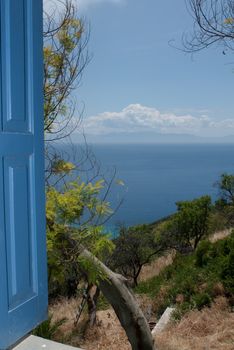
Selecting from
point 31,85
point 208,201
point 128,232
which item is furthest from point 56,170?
point 208,201

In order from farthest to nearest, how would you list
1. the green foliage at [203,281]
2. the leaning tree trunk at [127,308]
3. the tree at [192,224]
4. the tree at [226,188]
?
the tree at [226,188] → the tree at [192,224] → the green foliage at [203,281] → the leaning tree trunk at [127,308]

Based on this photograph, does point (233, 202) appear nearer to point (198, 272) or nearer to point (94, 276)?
point (198, 272)

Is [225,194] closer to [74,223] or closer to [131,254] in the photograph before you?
[131,254]

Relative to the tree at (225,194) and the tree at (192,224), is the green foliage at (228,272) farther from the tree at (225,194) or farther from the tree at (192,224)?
the tree at (225,194)

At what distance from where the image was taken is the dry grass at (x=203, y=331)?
6084mm

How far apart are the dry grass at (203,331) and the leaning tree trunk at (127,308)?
0.83 metres

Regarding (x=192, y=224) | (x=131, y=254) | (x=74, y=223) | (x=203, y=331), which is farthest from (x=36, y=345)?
(x=192, y=224)

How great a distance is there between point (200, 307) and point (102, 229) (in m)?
4.87

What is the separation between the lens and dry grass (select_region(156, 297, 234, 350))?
6.08 meters

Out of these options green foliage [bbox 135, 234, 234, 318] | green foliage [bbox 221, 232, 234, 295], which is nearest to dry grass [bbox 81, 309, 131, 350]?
green foliage [bbox 135, 234, 234, 318]

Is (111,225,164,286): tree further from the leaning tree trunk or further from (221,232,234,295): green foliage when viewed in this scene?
the leaning tree trunk

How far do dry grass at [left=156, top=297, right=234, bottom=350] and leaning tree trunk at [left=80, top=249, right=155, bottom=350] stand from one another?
83 centimetres

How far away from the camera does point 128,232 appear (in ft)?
67.5

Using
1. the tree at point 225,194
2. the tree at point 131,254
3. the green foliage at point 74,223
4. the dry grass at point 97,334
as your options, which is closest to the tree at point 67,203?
the green foliage at point 74,223
